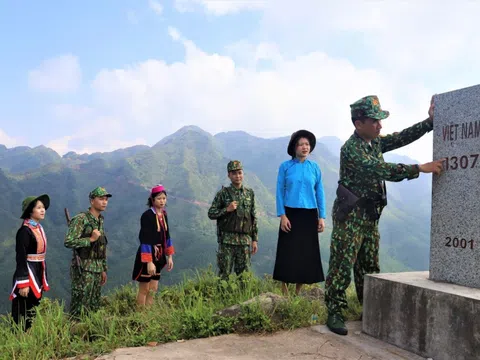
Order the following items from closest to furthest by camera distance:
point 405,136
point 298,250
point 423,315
Result: point 423,315 < point 405,136 < point 298,250

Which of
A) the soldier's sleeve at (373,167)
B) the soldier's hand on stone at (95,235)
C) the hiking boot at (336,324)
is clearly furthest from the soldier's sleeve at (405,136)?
the soldier's hand on stone at (95,235)

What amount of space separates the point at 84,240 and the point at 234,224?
1952 millimetres

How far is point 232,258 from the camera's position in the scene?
5605 millimetres

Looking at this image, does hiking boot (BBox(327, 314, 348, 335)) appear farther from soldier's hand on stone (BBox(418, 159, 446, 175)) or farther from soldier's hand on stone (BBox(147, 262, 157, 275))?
soldier's hand on stone (BBox(147, 262, 157, 275))

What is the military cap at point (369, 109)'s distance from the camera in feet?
11.9

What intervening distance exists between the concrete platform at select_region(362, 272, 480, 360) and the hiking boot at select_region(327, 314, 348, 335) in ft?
0.71

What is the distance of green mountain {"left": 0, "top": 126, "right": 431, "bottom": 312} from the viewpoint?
7836 centimetres

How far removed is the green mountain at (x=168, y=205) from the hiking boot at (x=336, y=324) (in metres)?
52.9

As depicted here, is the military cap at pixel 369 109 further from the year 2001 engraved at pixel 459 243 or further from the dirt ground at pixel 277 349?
the dirt ground at pixel 277 349

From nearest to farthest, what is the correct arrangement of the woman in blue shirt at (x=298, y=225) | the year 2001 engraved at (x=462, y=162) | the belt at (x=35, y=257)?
the year 2001 engraved at (x=462, y=162)
the woman in blue shirt at (x=298, y=225)
the belt at (x=35, y=257)

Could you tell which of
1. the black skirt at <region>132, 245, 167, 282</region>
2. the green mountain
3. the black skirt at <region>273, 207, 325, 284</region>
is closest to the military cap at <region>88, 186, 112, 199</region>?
the black skirt at <region>132, 245, 167, 282</region>

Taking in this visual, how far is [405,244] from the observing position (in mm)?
108750

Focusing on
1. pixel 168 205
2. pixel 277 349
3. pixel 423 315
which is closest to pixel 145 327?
pixel 277 349

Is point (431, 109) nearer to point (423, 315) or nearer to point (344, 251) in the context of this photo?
point (344, 251)
